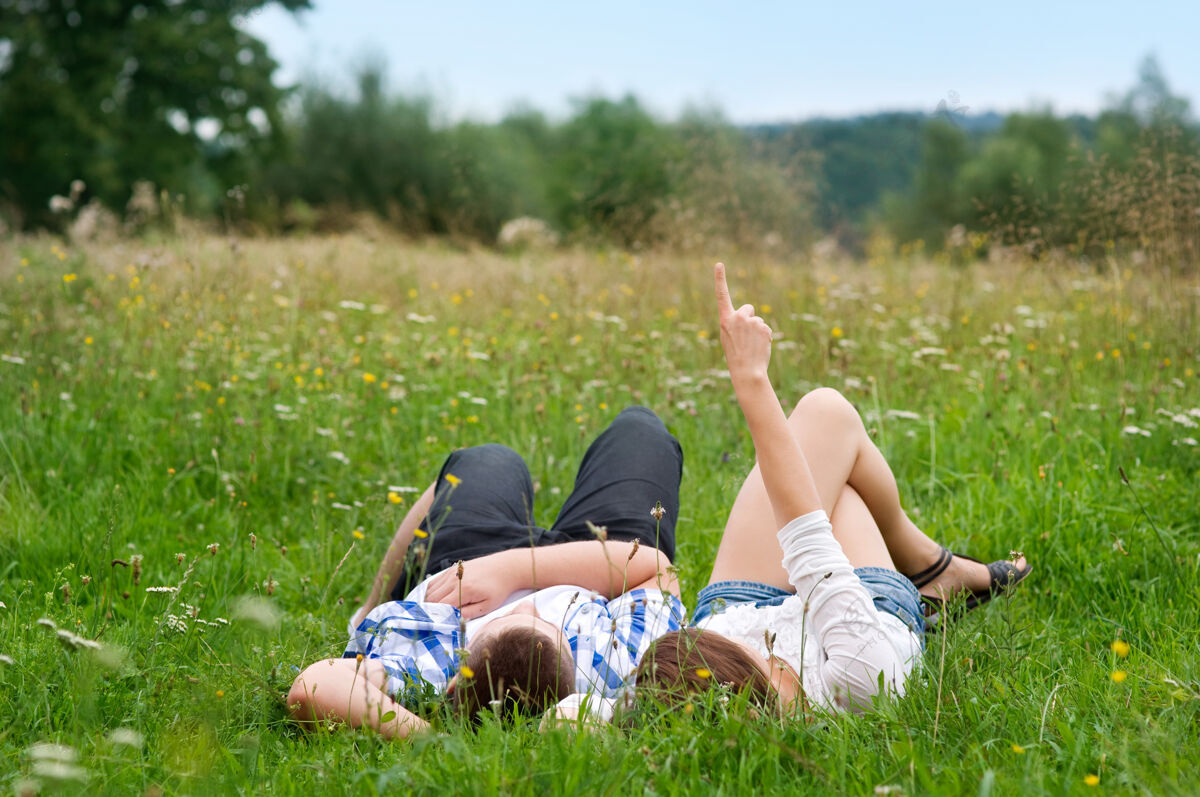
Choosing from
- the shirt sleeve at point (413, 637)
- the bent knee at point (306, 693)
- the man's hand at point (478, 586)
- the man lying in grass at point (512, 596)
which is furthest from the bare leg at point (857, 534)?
the bent knee at point (306, 693)

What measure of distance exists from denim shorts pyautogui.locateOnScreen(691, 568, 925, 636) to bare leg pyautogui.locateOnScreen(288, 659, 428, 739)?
803mm

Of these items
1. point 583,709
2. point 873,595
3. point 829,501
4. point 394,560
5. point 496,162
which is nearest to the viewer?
point 583,709

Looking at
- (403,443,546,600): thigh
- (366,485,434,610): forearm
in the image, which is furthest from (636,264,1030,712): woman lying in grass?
(366,485,434,610): forearm

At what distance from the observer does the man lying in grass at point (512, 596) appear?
1941 mm

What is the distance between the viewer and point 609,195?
254 inches

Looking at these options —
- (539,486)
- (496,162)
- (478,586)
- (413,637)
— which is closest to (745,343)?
(478,586)

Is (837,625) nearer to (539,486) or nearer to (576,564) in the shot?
(576,564)

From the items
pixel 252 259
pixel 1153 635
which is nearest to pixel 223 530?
pixel 1153 635

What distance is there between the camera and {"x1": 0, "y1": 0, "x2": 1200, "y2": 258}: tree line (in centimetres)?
459

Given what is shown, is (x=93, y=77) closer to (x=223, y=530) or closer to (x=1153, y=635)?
(x=223, y=530)

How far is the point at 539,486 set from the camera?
3443mm

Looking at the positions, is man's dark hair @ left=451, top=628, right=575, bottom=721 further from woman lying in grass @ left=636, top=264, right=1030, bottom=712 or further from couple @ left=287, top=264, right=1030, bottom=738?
woman lying in grass @ left=636, top=264, right=1030, bottom=712

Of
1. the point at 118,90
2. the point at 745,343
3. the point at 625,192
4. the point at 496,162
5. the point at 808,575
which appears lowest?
the point at 808,575

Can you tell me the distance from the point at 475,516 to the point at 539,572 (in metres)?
0.32
